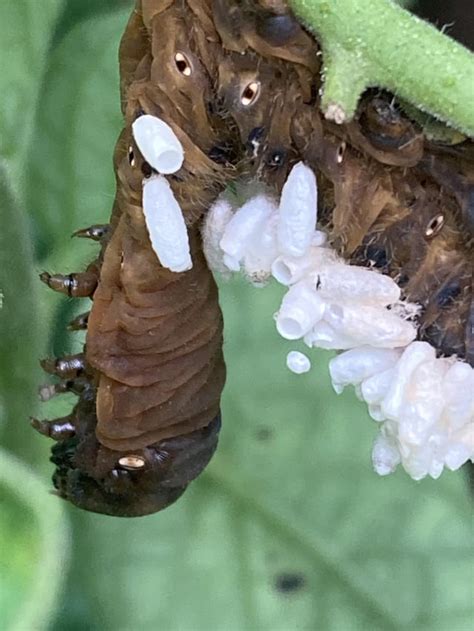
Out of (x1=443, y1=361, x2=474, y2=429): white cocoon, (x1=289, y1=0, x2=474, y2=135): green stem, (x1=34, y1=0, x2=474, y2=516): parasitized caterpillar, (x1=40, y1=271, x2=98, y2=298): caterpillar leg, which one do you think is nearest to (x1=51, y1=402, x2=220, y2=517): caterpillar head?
(x1=34, y1=0, x2=474, y2=516): parasitized caterpillar

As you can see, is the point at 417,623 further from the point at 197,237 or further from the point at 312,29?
the point at 312,29

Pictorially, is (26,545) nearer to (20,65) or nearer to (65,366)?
(65,366)

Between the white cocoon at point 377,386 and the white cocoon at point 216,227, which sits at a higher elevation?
the white cocoon at point 216,227

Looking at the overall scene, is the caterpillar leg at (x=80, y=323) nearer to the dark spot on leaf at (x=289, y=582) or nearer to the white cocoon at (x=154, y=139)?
the white cocoon at (x=154, y=139)

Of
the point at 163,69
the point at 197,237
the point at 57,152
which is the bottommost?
the point at 57,152

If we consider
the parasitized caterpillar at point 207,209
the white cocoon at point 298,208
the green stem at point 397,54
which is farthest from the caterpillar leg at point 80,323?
the green stem at point 397,54

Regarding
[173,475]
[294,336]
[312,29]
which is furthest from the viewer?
[173,475]

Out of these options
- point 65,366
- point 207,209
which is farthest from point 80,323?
point 207,209

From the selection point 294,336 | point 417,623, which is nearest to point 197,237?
point 294,336
